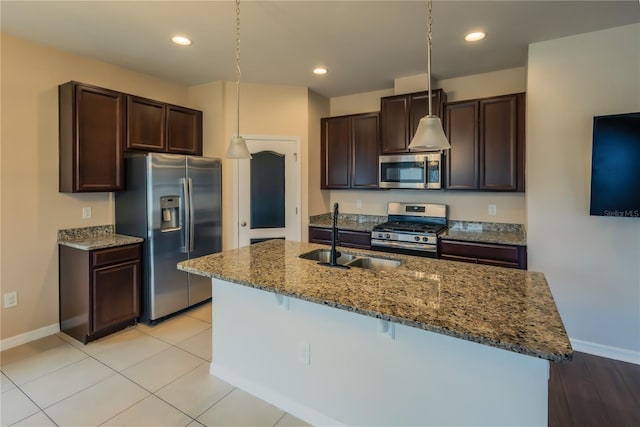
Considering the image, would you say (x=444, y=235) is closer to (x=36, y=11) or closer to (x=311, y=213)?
(x=311, y=213)

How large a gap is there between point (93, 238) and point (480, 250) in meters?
3.83

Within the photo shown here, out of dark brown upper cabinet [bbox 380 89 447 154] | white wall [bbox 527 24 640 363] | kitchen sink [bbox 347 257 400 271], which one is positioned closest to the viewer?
kitchen sink [bbox 347 257 400 271]

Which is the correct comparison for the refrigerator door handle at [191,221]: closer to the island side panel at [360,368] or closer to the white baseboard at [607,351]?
the island side panel at [360,368]

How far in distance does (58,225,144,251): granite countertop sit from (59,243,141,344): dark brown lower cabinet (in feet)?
0.16

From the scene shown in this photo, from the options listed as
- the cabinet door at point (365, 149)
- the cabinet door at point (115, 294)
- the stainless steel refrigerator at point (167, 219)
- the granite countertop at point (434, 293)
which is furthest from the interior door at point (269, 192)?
the granite countertop at point (434, 293)

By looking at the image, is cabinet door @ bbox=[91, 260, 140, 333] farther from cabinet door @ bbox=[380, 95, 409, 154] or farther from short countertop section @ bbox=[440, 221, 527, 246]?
short countertop section @ bbox=[440, 221, 527, 246]

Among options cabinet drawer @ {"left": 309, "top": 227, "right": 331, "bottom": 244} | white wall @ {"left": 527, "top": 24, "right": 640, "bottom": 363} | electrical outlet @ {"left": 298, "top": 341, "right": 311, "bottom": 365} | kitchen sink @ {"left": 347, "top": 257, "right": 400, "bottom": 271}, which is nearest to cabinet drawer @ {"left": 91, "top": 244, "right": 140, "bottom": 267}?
cabinet drawer @ {"left": 309, "top": 227, "right": 331, "bottom": 244}

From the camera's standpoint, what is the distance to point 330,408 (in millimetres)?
1893

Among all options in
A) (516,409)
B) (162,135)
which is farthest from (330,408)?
(162,135)

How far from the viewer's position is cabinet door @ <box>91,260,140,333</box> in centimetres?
295

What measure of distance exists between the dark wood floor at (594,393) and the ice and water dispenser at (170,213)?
3502 mm

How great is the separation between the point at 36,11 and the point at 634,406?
500 cm

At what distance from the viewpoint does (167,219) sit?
3434mm

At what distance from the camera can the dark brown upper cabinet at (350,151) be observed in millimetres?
4156
